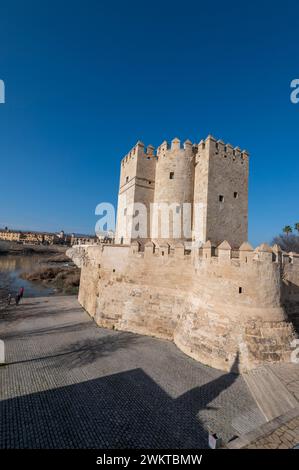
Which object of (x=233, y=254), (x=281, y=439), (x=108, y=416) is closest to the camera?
(x=281, y=439)

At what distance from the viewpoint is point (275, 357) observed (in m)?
7.40

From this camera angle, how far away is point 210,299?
28.6 feet

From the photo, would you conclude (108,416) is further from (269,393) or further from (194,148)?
(194,148)

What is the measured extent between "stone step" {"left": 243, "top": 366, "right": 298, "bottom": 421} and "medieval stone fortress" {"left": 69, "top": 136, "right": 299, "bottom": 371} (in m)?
0.37

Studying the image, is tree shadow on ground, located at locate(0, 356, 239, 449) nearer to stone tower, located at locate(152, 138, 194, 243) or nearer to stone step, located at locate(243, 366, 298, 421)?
stone step, located at locate(243, 366, 298, 421)

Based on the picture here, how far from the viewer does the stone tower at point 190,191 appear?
13.4m

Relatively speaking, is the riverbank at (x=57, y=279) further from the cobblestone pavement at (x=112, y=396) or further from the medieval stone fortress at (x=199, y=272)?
the cobblestone pavement at (x=112, y=396)

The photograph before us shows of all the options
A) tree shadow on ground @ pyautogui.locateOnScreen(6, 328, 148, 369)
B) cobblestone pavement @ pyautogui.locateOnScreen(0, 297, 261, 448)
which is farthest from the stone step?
tree shadow on ground @ pyautogui.locateOnScreen(6, 328, 148, 369)

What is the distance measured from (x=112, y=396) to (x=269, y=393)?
470cm

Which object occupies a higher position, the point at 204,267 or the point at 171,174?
the point at 171,174

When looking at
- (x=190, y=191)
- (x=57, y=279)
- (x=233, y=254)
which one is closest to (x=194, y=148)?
(x=190, y=191)
